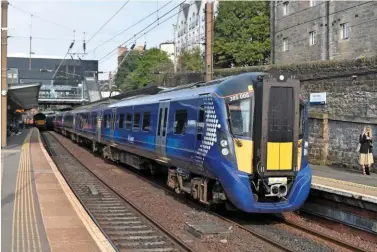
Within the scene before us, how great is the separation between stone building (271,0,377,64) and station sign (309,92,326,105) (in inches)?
475

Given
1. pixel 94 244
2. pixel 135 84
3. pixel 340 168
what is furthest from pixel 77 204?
pixel 135 84

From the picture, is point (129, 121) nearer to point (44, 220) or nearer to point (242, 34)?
point (44, 220)

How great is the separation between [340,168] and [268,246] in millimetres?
10016

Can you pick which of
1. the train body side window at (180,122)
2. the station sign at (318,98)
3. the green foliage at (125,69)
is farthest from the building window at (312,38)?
the green foliage at (125,69)

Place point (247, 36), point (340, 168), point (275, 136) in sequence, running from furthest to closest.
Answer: point (247, 36)
point (340, 168)
point (275, 136)

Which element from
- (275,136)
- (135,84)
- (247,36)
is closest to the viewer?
(275,136)

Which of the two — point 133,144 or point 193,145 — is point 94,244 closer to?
point 193,145

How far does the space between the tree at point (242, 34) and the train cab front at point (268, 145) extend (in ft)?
136

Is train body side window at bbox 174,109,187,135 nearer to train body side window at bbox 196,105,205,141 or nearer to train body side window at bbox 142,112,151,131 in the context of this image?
train body side window at bbox 196,105,205,141

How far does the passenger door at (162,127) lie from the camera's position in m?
12.3

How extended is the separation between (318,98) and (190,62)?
110ft

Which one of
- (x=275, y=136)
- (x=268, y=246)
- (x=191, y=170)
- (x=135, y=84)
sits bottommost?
(x=268, y=246)

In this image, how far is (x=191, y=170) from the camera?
33.7 ft

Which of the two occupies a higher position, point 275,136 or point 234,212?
point 275,136
